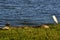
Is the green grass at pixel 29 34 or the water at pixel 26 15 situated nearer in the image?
the green grass at pixel 29 34

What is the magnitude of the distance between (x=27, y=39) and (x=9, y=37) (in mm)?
1358

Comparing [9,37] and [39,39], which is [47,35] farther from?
[9,37]

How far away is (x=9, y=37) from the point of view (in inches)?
733

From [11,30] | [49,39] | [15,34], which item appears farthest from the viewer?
[11,30]

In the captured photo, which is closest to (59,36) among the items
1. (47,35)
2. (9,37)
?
(47,35)

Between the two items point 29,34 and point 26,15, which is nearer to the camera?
point 29,34

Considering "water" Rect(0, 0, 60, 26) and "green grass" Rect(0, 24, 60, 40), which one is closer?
"green grass" Rect(0, 24, 60, 40)

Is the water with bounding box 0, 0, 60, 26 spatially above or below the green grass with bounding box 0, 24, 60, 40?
below

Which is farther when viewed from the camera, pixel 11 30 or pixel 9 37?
pixel 11 30

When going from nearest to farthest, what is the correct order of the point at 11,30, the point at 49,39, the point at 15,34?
the point at 49,39
the point at 15,34
the point at 11,30

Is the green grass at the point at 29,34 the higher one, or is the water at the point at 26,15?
the green grass at the point at 29,34

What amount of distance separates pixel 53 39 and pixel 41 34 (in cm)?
138

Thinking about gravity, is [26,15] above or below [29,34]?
below

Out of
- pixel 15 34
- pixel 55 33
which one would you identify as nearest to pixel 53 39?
pixel 55 33
